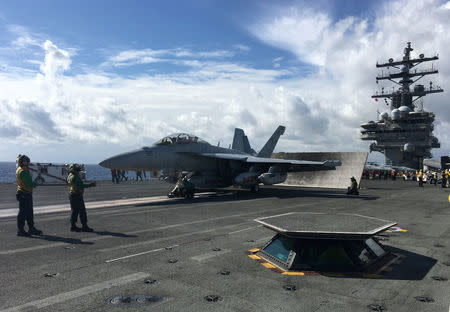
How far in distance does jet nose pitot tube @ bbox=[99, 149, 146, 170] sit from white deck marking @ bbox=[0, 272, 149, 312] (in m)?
11.2

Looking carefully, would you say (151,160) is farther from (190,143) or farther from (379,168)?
(379,168)

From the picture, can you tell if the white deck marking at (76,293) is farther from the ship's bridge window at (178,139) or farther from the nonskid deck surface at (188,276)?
the ship's bridge window at (178,139)

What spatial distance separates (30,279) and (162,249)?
2763 mm

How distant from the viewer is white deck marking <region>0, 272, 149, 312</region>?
4.35 m

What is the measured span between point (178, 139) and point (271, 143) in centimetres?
1208

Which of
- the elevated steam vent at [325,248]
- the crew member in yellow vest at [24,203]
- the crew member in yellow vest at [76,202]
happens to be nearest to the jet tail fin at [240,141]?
the crew member in yellow vest at [76,202]

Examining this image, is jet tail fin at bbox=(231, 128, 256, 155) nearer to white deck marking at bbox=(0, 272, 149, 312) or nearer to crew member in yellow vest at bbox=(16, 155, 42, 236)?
crew member in yellow vest at bbox=(16, 155, 42, 236)

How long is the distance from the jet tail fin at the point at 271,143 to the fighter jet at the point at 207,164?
4.36 metres

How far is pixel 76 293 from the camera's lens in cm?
483

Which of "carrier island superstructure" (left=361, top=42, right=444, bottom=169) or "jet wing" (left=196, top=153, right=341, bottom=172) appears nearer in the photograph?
"jet wing" (left=196, top=153, right=341, bottom=172)

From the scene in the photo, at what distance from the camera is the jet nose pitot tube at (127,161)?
16.0 metres

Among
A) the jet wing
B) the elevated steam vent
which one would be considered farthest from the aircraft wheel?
the elevated steam vent

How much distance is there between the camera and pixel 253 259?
6656 millimetres

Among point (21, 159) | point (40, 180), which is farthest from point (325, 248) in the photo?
point (40, 180)
